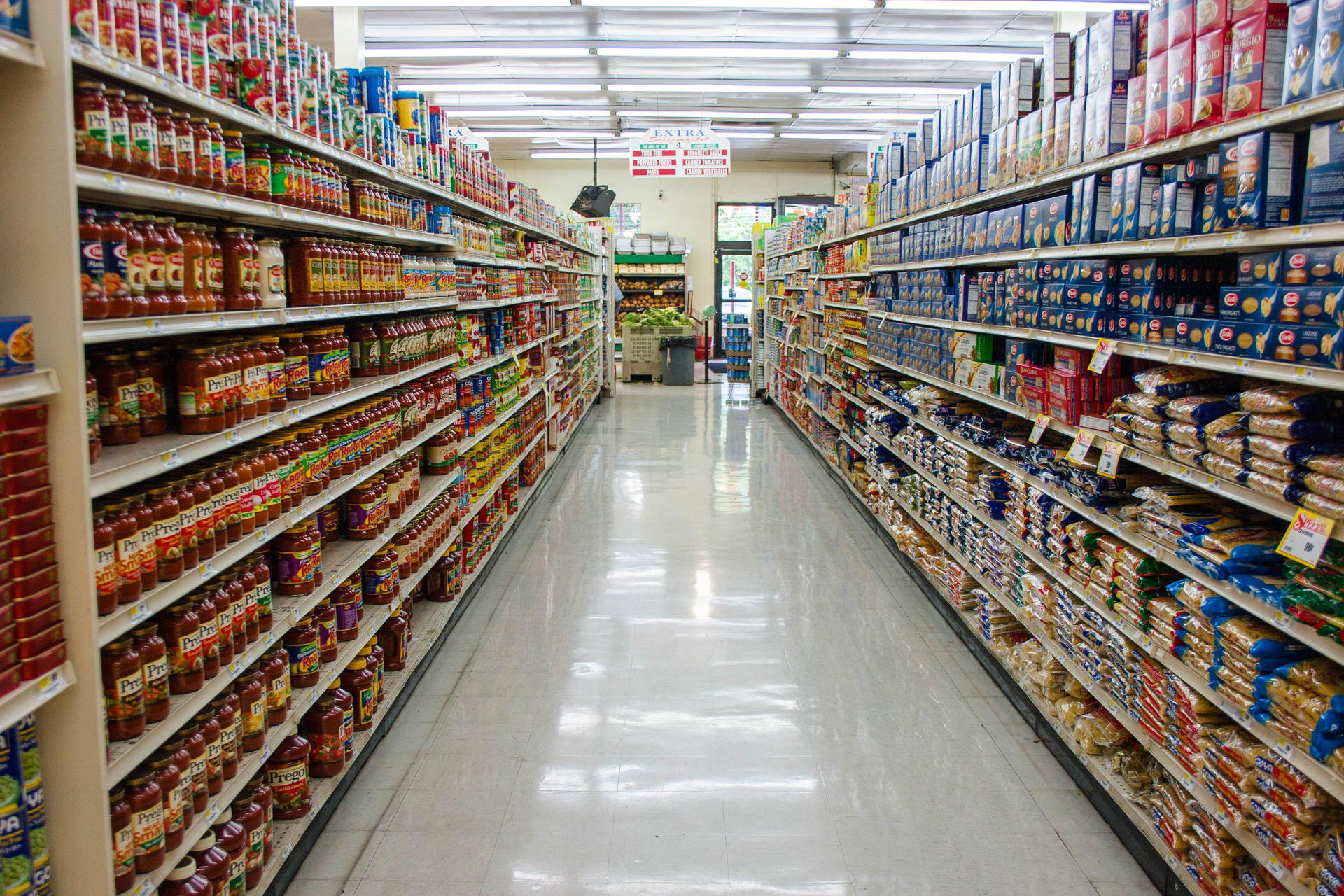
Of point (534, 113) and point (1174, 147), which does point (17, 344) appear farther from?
point (534, 113)

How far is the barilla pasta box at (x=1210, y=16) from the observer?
2578 mm

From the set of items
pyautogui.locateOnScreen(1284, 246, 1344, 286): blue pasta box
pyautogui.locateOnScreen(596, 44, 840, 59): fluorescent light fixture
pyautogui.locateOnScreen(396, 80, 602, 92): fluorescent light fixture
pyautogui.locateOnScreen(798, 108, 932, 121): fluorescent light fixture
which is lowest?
pyautogui.locateOnScreen(1284, 246, 1344, 286): blue pasta box

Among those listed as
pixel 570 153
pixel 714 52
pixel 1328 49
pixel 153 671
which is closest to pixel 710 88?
pixel 714 52

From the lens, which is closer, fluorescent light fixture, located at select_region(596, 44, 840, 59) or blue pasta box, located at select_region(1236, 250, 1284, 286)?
blue pasta box, located at select_region(1236, 250, 1284, 286)

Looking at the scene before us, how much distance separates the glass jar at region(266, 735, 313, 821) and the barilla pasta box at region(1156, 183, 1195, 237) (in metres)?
2.97

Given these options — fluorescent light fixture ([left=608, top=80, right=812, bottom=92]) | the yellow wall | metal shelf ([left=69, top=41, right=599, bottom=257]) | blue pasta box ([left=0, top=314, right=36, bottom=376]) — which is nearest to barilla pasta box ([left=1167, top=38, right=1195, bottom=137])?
metal shelf ([left=69, top=41, right=599, bottom=257])

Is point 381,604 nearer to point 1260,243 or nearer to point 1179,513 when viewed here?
point 1179,513

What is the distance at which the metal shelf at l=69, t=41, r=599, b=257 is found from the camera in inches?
73.2

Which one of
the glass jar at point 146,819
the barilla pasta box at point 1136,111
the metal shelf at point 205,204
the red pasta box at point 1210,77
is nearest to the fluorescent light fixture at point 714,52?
the metal shelf at point 205,204

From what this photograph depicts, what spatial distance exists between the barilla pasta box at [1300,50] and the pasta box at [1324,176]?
4.4 inches

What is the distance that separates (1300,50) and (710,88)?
10198mm

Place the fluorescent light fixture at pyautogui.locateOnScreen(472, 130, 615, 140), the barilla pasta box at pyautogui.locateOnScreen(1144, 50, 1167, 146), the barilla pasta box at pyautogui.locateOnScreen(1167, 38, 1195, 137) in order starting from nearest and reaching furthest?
the barilla pasta box at pyautogui.locateOnScreen(1167, 38, 1195, 137) < the barilla pasta box at pyautogui.locateOnScreen(1144, 50, 1167, 146) < the fluorescent light fixture at pyautogui.locateOnScreen(472, 130, 615, 140)

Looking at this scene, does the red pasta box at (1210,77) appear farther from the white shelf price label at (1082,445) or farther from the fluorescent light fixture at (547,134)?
the fluorescent light fixture at (547,134)

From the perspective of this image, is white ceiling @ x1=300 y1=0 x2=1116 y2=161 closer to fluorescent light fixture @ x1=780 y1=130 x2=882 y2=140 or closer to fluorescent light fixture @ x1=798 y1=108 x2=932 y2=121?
fluorescent light fixture @ x1=798 y1=108 x2=932 y2=121
